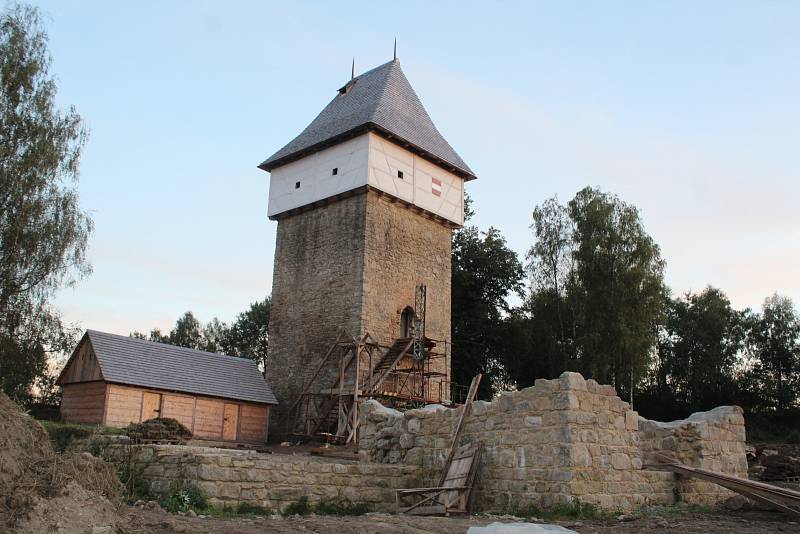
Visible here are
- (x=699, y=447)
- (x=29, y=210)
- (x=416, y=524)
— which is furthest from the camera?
(x=29, y=210)

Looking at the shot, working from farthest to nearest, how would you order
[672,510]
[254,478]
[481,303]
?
[481,303] → [672,510] → [254,478]

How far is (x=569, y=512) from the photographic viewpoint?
818cm

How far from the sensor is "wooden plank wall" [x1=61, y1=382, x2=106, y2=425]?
2047 cm

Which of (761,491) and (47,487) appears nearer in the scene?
(47,487)

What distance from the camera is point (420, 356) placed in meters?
24.2

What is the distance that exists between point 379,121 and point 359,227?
3.97 m

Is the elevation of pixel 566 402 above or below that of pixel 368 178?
below

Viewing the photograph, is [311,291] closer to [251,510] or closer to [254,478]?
[254,478]

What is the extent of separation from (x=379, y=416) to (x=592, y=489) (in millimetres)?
4167

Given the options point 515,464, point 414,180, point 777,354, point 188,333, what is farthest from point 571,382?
point 188,333

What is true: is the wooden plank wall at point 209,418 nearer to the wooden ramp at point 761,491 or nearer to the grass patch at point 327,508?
the grass patch at point 327,508

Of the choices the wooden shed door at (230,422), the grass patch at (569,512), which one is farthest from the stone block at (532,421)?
the wooden shed door at (230,422)

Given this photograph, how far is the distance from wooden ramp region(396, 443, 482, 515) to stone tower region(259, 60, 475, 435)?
14133 millimetres

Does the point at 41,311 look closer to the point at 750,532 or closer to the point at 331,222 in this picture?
the point at 331,222
